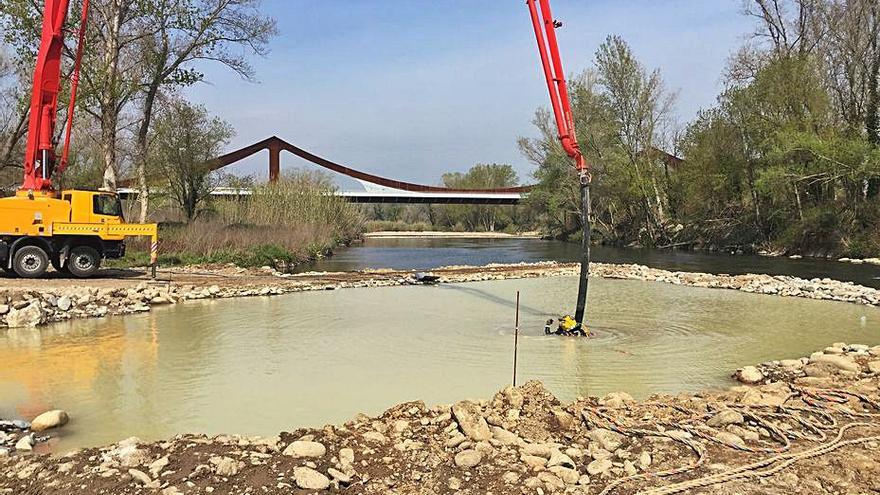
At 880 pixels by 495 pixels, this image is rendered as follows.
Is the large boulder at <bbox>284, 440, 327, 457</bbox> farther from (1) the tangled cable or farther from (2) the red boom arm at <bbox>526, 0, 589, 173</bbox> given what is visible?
(2) the red boom arm at <bbox>526, 0, 589, 173</bbox>

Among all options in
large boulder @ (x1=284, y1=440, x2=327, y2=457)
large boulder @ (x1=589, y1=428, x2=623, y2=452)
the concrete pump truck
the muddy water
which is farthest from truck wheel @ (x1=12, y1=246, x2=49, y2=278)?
large boulder @ (x1=589, y1=428, x2=623, y2=452)

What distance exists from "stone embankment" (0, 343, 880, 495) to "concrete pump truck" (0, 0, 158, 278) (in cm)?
1238

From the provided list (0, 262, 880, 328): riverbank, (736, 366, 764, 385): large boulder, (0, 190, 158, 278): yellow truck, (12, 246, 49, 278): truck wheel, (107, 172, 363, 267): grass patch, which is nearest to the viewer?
(736, 366, 764, 385): large boulder

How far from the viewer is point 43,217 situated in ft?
50.7

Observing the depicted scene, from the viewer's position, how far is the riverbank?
1225cm

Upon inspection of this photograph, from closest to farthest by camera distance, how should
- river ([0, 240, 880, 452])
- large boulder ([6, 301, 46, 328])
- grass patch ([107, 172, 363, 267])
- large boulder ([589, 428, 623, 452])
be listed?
large boulder ([589, 428, 623, 452]), river ([0, 240, 880, 452]), large boulder ([6, 301, 46, 328]), grass patch ([107, 172, 363, 267])

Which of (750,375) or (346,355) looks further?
(346,355)

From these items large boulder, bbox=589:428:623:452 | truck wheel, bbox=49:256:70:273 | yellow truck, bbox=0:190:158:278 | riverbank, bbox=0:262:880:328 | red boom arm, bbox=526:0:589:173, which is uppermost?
red boom arm, bbox=526:0:589:173

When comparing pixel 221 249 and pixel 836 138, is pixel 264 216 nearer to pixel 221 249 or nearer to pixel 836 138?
pixel 221 249

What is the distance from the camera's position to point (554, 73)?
11.3 metres

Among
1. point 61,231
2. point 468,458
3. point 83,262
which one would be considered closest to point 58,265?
point 83,262

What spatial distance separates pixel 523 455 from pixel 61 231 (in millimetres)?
14621

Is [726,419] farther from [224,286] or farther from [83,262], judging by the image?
[83,262]

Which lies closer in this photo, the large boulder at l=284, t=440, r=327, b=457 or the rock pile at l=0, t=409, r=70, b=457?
the large boulder at l=284, t=440, r=327, b=457
